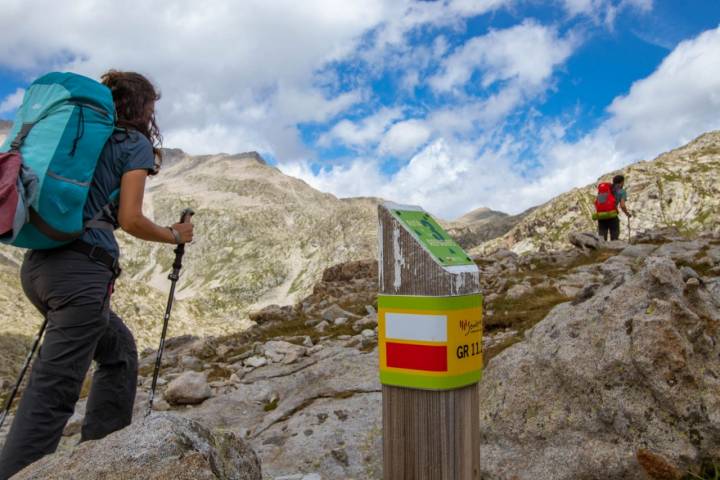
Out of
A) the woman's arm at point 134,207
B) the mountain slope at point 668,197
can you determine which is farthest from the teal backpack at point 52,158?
the mountain slope at point 668,197

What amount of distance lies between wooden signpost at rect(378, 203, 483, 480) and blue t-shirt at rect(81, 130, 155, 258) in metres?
2.48

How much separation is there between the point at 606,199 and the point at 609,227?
5.38 feet

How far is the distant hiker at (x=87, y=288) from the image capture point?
4.67 metres

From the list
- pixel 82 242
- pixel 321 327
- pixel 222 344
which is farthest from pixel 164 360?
pixel 82 242

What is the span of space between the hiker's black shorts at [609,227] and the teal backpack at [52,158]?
24.0 meters

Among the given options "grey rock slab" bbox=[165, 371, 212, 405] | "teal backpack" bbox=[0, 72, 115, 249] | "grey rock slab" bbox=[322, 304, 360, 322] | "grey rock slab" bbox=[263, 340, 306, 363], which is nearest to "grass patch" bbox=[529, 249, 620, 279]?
"grey rock slab" bbox=[322, 304, 360, 322]

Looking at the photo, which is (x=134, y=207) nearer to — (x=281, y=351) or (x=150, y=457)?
(x=150, y=457)

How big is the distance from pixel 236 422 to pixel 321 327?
690cm

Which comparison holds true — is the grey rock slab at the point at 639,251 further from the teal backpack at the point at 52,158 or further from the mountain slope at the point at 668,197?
the mountain slope at the point at 668,197

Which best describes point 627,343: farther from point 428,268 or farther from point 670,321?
point 428,268

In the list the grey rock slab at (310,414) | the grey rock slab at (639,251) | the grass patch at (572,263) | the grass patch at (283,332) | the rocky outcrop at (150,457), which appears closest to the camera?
the rocky outcrop at (150,457)

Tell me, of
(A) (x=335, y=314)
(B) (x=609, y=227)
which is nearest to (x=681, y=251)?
(B) (x=609, y=227)

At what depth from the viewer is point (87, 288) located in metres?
4.89

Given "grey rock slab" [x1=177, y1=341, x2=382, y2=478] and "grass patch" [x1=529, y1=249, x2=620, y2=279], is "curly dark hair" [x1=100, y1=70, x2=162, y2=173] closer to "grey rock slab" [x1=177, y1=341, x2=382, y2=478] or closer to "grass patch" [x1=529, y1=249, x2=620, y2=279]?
"grey rock slab" [x1=177, y1=341, x2=382, y2=478]
